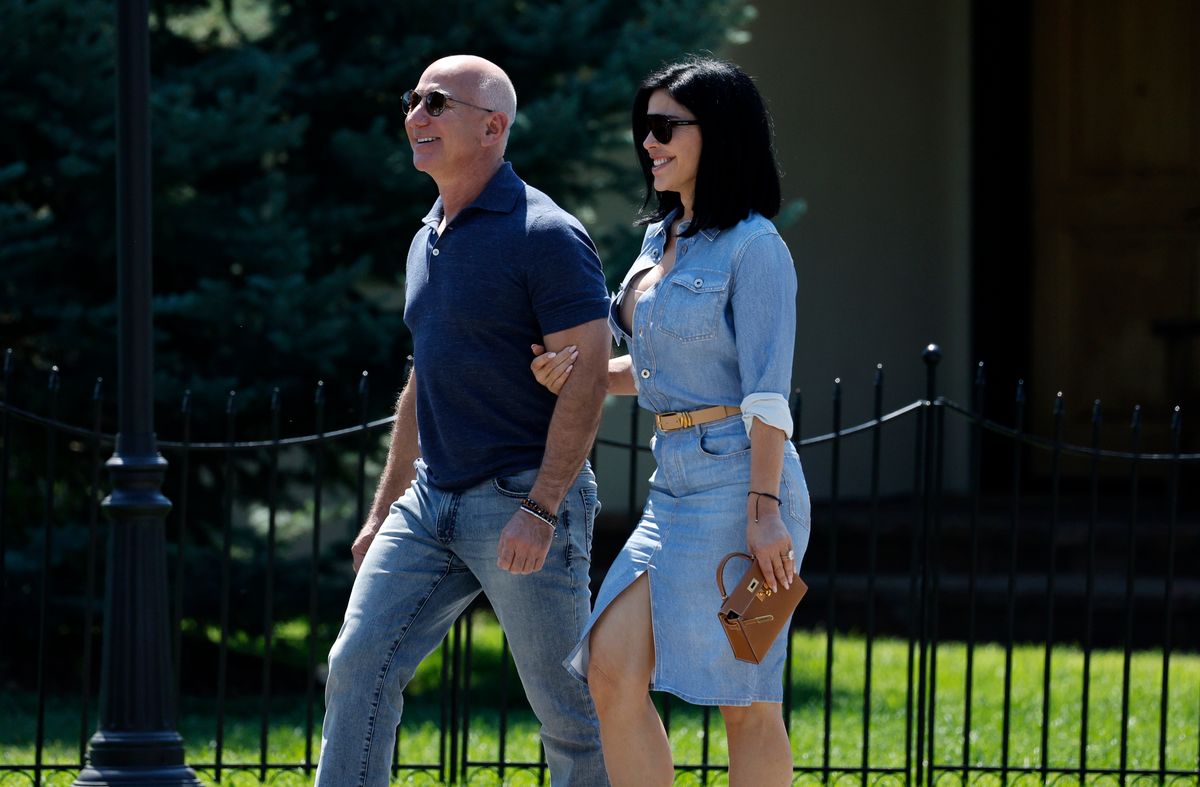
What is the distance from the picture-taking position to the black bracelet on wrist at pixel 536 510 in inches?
→ 155

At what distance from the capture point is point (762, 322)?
3.78 metres

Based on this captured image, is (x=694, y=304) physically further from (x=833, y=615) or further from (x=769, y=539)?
(x=833, y=615)

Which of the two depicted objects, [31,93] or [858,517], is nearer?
[31,93]

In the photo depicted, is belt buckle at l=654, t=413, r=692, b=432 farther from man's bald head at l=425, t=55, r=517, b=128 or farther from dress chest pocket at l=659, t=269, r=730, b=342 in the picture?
man's bald head at l=425, t=55, r=517, b=128

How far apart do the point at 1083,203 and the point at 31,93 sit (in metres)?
6.31

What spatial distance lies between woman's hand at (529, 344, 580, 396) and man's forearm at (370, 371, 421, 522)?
0.51 metres

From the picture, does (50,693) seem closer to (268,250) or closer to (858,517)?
(268,250)

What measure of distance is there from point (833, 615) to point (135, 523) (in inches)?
90.0

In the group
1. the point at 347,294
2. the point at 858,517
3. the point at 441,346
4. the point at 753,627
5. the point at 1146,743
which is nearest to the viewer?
the point at 753,627

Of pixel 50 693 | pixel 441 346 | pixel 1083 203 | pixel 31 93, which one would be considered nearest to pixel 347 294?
pixel 31 93

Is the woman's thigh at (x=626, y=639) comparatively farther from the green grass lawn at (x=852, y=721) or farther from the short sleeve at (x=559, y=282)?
the green grass lawn at (x=852, y=721)

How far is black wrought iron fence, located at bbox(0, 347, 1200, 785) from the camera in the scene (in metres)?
5.78

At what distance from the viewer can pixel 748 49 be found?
33.2ft

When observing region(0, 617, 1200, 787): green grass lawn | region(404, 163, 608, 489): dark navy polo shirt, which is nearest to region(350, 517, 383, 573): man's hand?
region(404, 163, 608, 489): dark navy polo shirt
